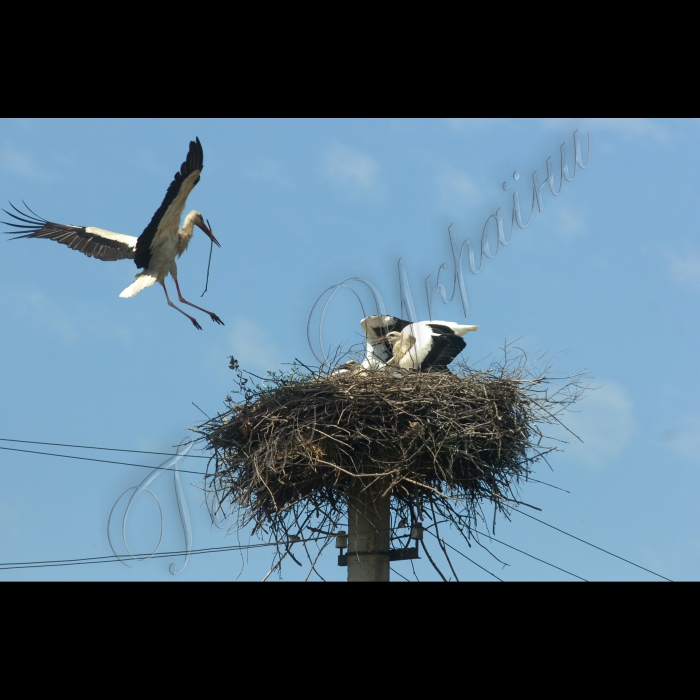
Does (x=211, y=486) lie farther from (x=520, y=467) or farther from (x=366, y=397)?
(x=520, y=467)

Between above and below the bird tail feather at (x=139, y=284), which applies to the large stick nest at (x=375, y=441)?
below

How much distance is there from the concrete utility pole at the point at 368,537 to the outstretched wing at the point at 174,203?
102 inches

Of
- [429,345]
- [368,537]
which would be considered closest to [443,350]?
[429,345]

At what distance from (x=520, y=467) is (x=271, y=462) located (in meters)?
1.77

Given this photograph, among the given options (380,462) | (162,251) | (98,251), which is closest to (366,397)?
(380,462)

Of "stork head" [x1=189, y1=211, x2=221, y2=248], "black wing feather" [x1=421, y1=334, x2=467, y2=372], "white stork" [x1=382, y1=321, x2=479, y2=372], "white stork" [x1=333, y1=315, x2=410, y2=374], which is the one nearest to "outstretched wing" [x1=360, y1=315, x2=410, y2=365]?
"white stork" [x1=333, y1=315, x2=410, y2=374]

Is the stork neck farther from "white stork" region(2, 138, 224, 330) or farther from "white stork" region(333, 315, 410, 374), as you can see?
"white stork" region(333, 315, 410, 374)

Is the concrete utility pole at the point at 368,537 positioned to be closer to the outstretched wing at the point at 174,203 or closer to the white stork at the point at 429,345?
the white stork at the point at 429,345

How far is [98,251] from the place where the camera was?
931 cm

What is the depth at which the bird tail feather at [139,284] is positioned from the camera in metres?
8.20

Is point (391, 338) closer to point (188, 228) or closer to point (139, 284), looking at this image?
point (188, 228)

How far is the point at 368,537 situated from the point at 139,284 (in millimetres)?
3067

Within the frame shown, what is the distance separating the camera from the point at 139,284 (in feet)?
27.4

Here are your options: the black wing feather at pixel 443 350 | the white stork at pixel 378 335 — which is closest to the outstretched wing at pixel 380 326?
the white stork at pixel 378 335
